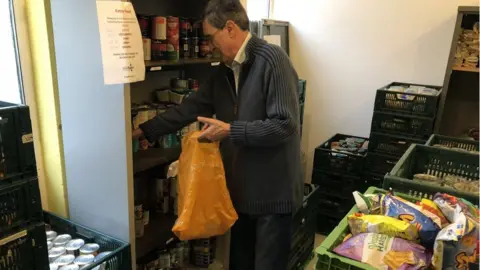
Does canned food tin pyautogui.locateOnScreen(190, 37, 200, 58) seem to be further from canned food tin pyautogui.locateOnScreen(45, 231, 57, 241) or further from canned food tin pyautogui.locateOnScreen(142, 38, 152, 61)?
canned food tin pyautogui.locateOnScreen(45, 231, 57, 241)

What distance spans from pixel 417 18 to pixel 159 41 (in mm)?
2282

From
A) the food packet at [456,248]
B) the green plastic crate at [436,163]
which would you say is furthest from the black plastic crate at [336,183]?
the food packet at [456,248]

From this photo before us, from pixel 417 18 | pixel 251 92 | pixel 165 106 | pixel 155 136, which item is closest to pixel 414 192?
pixel 251 92

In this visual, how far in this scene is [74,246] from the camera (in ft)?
5.29

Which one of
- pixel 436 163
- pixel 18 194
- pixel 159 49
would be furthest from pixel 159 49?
pixel 436 163

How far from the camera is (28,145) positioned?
1224 millimetres

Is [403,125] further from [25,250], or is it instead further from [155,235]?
[25,250]

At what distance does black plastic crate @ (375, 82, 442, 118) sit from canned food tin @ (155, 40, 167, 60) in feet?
5.71

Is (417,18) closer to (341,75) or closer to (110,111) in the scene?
(341,75)

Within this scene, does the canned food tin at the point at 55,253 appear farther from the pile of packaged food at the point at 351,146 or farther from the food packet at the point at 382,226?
the pile of packaged food at the point at 351,146

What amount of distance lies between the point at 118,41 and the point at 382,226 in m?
1.11

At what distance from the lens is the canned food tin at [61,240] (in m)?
1.63

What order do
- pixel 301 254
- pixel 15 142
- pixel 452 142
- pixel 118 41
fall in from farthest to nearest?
1. pixel 301 254
2. pixel 452 142
3. pixel 118 41
4. pixel 15 142

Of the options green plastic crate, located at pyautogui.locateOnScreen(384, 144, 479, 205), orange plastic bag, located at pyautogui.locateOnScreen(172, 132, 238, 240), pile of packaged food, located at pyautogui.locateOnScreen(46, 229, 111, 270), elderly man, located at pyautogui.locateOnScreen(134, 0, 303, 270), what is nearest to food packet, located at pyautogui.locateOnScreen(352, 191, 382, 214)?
green plastic crate, located at pyautogui.locateOnScreen(384, 144, 479, 205)
